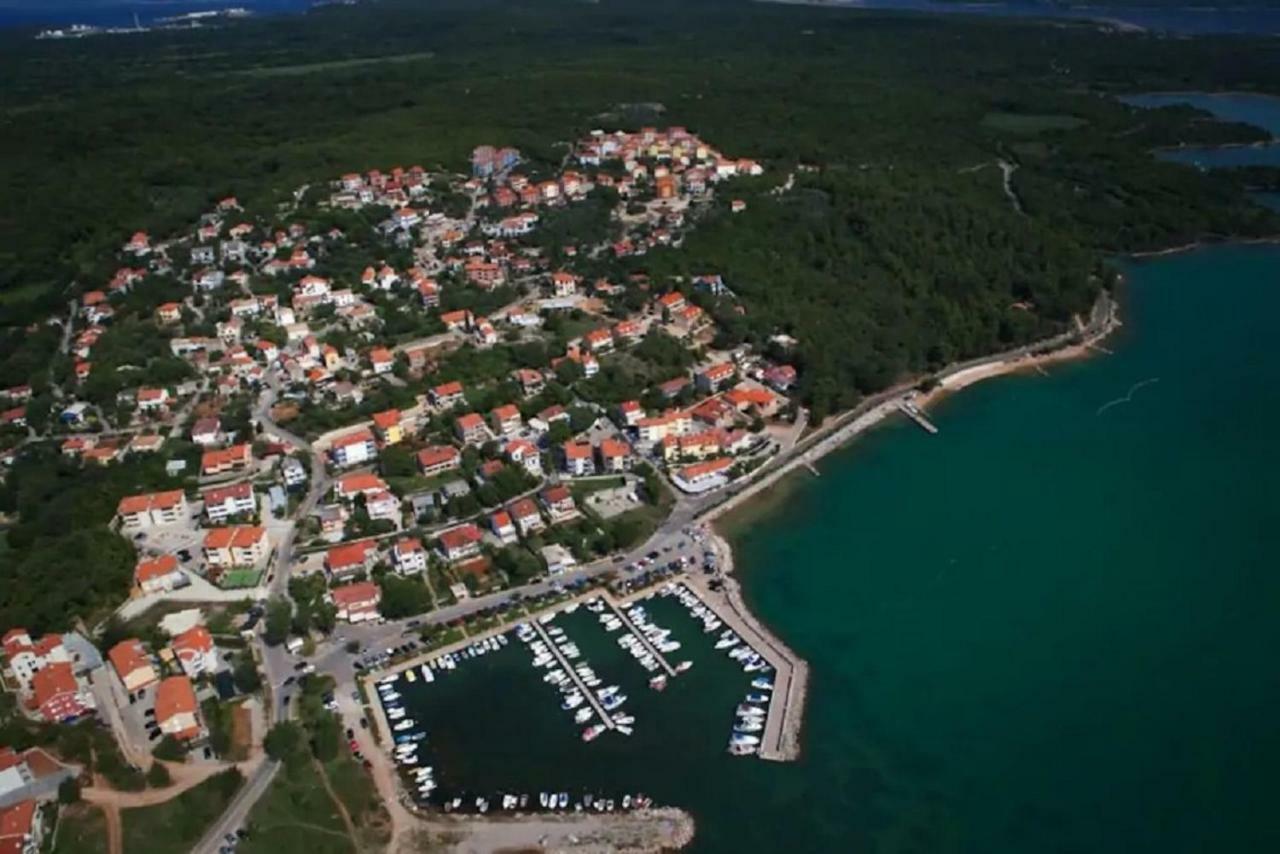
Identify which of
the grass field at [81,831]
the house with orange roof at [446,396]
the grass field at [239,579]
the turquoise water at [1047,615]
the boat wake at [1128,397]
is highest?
the house with orange roof at [446,396]

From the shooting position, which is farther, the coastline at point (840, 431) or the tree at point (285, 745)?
the coastline at point (840, 431)

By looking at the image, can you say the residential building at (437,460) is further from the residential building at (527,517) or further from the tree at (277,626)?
the tree at (277,626)

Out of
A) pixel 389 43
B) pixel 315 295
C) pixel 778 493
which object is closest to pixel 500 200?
pixel 315 295

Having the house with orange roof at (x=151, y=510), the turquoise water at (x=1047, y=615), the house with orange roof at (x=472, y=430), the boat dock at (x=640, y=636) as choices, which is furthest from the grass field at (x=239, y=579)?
the turquoise water at (x=1047, y=615)

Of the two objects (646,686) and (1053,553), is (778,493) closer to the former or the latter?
(1053,553)

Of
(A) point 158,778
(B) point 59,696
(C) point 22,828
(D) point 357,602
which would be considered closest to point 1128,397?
(D) point 357,602

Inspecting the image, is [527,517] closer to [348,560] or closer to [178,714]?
[348,560]
